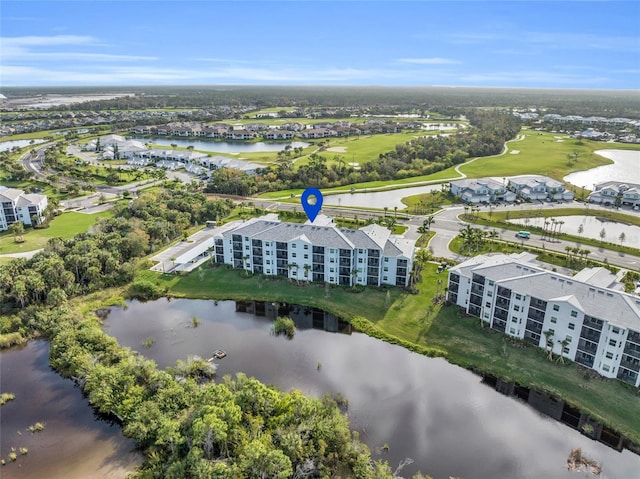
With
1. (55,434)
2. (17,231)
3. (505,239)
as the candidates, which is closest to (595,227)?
(505,239)

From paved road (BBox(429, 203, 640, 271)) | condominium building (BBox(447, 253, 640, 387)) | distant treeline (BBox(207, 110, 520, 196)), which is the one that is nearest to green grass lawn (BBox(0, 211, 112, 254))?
distant treeline (BBox(207, 110, 520, 196))

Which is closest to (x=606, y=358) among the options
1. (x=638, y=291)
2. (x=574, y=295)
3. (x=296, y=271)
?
(x=574, y=295)

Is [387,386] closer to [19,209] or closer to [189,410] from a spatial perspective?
[189,410]

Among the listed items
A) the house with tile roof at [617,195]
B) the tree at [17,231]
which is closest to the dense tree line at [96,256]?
the tree at [17,231]

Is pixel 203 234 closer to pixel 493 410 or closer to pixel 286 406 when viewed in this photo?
pixel 286 406

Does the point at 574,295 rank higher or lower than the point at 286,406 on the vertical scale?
higher

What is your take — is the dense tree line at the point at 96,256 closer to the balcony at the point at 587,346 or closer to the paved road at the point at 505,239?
the paved road at the point at 505,239
